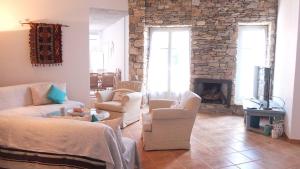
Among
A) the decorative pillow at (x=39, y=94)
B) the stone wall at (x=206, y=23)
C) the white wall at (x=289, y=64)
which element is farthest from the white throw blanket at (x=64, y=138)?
the stone wall at (x=206, y=23)

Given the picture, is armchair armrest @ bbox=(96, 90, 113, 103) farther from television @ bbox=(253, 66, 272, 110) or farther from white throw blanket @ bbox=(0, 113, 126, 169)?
television @ bbox=(253, 66, 272, 110)

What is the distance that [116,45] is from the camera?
30.2 feet

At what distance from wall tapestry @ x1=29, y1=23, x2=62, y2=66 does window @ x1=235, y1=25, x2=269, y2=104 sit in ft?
13.4

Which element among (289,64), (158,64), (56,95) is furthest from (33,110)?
(289,64)

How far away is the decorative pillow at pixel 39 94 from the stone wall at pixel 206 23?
2.36 metres

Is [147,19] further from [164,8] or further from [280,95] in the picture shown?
[280,95]

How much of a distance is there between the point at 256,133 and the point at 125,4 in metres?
4.17

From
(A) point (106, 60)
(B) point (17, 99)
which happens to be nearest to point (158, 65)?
(B) point (17, 99)

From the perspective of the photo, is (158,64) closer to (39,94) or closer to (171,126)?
(39,94)

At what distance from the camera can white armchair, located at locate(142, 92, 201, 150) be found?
3910 millimetres

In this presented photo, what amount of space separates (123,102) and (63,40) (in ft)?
6.60

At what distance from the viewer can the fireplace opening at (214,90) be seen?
646 cm

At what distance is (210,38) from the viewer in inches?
254

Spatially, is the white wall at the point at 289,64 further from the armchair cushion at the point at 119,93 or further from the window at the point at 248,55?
the armchair cushion at the point at 119,93
